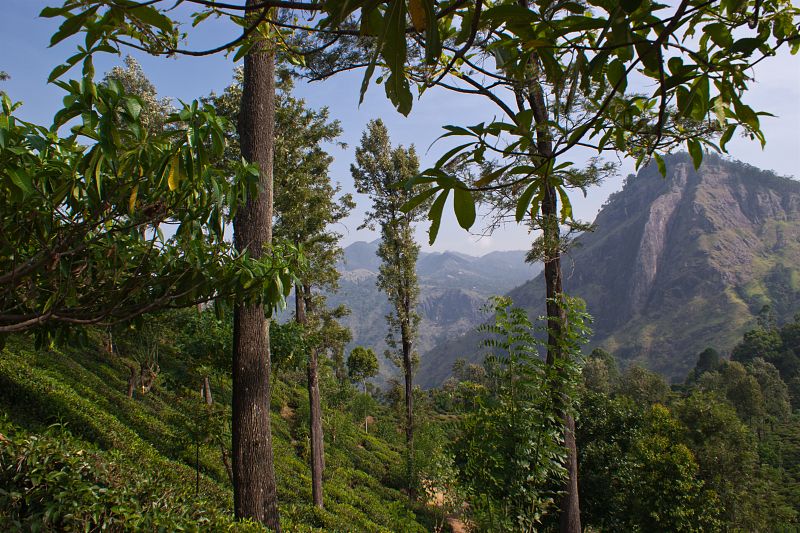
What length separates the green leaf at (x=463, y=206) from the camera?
626 mm

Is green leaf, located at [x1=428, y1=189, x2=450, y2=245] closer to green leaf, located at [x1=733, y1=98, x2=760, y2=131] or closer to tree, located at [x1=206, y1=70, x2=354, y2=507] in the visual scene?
green leaf, located at [x1=733, y1=98, x2=760, y2=131]

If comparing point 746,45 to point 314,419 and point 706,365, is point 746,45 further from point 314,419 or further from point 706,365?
point 706,365

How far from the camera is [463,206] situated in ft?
2.07

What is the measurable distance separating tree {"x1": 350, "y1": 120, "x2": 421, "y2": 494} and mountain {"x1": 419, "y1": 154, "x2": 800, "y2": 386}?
8151cm

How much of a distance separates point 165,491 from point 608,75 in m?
3.64

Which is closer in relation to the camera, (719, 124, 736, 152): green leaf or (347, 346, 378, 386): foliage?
(719, 124, 736, 152): green leaf

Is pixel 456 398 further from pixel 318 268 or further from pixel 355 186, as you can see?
pixel 355 186

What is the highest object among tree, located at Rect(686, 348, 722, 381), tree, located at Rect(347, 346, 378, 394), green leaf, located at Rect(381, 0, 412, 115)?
green leaf, located at Rect(381, 0, 412, 115)

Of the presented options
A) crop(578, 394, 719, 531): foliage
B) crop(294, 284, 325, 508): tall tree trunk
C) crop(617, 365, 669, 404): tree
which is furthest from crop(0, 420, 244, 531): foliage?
crop(617, 365, 669, 404): tree

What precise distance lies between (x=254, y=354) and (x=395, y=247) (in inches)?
478

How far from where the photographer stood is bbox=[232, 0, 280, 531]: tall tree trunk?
3.42 metres

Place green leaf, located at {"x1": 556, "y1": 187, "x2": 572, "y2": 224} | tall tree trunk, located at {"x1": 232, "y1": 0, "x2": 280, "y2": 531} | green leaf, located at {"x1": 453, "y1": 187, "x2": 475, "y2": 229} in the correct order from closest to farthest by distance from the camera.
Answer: green leaf, located at {"x1": 453, "y1": 187, "x2": 475, "y2": 229} → green leaf, located at {"x1": 556, "y1": 187, "x2": 572, "y2": 224} → tall tree trunk, located at {"x1": 232, "y1": 0, "x2": 280, "y2": 531}

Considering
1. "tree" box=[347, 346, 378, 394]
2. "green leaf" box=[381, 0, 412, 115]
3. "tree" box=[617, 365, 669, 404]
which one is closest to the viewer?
"green leaf" box=[381, 0, 412, 115]

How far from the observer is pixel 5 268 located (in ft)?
6.73
